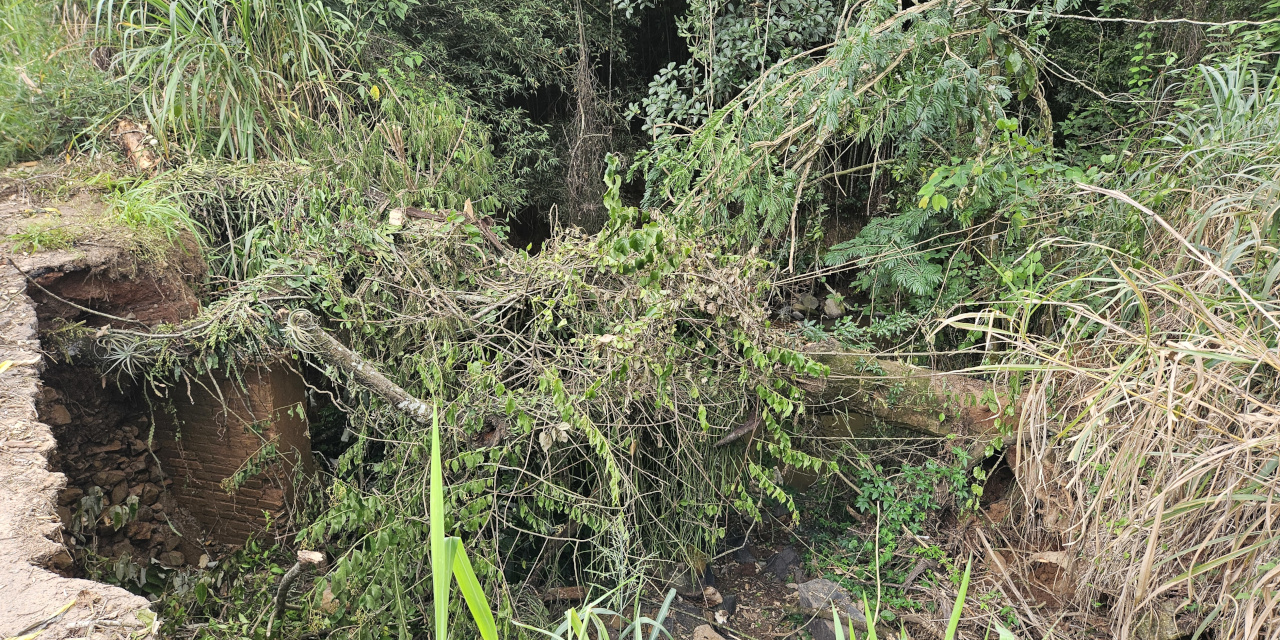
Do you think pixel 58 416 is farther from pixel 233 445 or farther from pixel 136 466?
pixel 233 445

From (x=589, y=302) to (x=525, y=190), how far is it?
2.48m

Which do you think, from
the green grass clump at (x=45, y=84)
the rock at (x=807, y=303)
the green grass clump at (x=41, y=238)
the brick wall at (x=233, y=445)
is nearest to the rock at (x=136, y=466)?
the brick wall at (x=233, y=445)

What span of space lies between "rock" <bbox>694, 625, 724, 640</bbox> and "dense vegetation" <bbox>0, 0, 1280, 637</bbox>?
34 cm

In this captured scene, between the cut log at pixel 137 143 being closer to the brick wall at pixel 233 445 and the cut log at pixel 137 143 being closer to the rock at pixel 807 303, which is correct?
the brick wall at pixel 233 445

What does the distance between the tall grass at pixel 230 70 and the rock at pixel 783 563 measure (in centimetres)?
356

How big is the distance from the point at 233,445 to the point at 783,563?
2.90 m

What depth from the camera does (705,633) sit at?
10.7ft

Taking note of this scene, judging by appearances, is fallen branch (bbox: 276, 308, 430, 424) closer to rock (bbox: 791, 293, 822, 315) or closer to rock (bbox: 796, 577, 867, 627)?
rock (bbox: 796, 577, 867, 627)

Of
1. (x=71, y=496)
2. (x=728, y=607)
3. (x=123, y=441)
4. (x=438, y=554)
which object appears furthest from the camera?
(x=728, y=607)

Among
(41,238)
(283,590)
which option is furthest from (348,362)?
(41,238)

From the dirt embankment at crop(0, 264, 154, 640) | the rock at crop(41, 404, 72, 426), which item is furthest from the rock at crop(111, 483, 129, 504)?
the dirt embankment at crop(0, 264, 154, 640)

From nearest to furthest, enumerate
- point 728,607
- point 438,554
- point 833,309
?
point 438,554 → point 728,607 → point 833,309

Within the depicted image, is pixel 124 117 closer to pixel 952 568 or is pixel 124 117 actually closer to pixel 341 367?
pixel 341 367

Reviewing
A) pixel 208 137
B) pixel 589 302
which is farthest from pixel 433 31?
pixel 589 302
